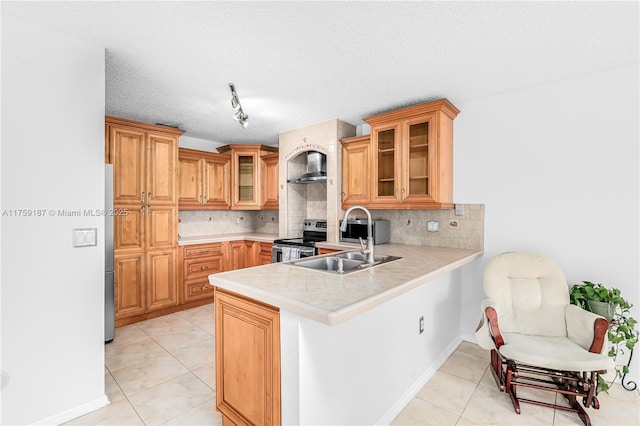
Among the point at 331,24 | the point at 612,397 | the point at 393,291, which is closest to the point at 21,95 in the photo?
the point at 331,24

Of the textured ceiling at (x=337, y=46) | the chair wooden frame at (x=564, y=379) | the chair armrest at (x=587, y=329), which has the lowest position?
the chair wooden frame at (x=564, y=379)

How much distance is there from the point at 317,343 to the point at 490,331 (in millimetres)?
1395

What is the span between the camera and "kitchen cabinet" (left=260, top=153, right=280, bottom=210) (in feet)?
15.1

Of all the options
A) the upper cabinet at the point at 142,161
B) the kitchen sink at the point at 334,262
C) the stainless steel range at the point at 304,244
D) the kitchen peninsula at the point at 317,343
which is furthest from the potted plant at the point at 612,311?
the upper cabinet at the point at 142,161

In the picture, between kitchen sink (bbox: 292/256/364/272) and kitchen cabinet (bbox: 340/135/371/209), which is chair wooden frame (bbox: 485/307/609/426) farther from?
kitchen cabinet (bbox: 340/135/371/209)

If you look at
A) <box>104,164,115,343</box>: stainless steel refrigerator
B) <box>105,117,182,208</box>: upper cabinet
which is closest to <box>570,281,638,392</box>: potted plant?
<box>104,164,115,343</box>: stainless steel refrigerator

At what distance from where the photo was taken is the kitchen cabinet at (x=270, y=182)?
461cm

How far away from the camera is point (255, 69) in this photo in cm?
234

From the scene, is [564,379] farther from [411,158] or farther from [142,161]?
[142,161]

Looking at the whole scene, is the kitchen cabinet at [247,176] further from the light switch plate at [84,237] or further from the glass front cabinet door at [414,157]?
the light switch plate at [84,237]

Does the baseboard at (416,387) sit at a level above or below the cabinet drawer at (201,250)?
below

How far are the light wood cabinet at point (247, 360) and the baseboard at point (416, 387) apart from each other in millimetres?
745

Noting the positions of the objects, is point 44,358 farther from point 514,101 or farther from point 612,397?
point 514,101

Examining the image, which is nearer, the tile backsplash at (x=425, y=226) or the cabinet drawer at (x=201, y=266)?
the tile backsplash at (x=425, y=226)
